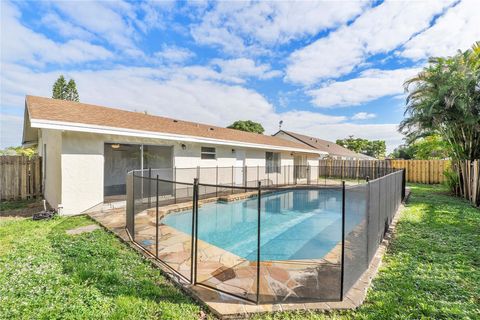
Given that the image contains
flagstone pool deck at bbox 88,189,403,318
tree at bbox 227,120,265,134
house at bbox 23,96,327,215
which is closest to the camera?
flagstone pool deck at bbox 88,189,403,318

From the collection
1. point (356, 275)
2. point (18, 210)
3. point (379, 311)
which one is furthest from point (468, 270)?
point (18, 210)

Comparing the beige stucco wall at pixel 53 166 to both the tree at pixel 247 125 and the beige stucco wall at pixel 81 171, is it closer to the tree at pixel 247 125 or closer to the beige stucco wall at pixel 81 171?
the beige stucco wall at pixel 81 171

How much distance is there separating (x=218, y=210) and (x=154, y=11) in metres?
8.05

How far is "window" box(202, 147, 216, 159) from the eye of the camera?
11.7 m

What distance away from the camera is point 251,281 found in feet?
10.9

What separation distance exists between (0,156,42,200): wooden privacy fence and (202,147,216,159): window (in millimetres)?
6959

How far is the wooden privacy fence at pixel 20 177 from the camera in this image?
8.80 metres

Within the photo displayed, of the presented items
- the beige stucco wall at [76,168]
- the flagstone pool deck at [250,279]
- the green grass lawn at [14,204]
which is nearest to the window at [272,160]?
the beige stucco wall at [76,168]

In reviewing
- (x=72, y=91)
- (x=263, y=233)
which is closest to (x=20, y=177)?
(x=263, y=233)

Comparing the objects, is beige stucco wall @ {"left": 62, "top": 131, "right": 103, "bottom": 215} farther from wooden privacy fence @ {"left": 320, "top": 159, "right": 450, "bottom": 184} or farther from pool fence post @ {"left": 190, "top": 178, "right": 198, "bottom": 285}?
wooden privacy fence @ {"left": 320, "top": 159, "right": 450, "bottom": 184}

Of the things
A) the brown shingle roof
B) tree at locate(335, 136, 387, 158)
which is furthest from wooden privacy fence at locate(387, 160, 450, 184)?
tree at locate(335, 136, 387, 158)

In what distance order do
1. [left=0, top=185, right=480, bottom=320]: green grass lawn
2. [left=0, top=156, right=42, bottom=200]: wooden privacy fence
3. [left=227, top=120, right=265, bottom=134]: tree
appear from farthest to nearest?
[left=227, top=120, right=265, bottom=134]: tree
[left=0, top=156, right=42, bottom=200]: wooden privacy fence
[left=0, top=185, right=480, bottom=320]: green grass lawn

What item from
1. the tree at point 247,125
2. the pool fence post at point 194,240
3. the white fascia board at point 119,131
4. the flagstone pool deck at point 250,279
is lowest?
the flagstone pool deck at point 250,279

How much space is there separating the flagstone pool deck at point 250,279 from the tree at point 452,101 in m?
7.83
